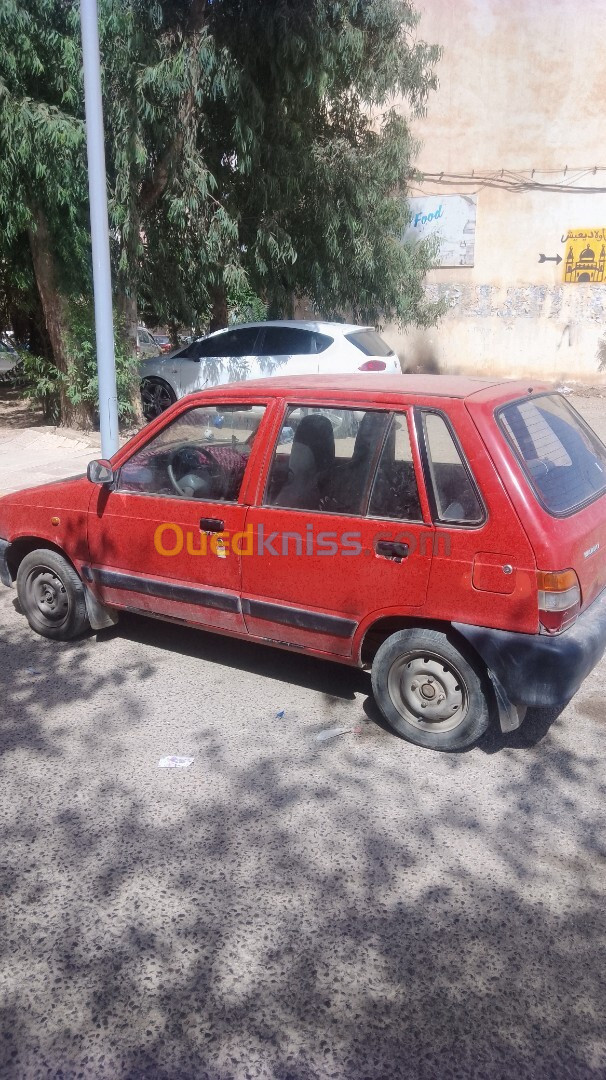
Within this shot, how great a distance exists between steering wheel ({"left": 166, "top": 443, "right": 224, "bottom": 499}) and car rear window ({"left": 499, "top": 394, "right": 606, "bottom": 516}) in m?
1.52

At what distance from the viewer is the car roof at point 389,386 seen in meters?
3.85

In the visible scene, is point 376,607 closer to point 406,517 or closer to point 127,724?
point 406,517

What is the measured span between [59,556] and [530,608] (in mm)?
2849

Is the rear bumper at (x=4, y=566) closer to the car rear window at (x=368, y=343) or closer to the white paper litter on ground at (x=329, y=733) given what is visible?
the white paper litter on ground at (x=329, y=733)

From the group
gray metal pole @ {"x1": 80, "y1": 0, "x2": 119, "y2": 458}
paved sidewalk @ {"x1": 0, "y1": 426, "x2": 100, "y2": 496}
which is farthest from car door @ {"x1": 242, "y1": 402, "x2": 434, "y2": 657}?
paved sidewalk @ {"x1": 0, "y1": 426, "x2": 100, "y2": 496}

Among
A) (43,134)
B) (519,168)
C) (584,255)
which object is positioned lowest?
(584,255)

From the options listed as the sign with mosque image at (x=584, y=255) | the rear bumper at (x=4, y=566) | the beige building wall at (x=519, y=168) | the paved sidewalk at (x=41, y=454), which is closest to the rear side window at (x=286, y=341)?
the paved sidewalk at (x=41, y=454)

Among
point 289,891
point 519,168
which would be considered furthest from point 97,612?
point 519,168

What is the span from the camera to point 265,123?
11273 millimetres

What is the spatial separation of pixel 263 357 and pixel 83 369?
7.83 feet

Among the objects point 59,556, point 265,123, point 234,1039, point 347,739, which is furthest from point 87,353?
point 234,1039

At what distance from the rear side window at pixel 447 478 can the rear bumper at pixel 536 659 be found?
0.47m

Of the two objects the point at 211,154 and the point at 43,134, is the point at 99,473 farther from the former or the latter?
the point at 211,154

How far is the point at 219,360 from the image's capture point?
11.9m
